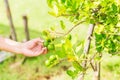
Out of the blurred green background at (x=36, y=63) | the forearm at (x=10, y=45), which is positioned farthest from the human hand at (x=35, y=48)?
the blurred green background at (x=36, y=63)

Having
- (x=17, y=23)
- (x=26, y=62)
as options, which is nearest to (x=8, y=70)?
(x=26, y=62)

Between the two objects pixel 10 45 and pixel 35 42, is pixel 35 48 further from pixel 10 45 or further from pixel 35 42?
pixel 10 45

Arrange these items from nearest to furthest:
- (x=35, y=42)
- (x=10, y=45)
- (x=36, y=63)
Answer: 1. (x=35, y=42)
2. (x=10, y=45)
3. (x=36, y=63)

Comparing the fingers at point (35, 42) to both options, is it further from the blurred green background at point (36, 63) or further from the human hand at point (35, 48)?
the blurred green background at point (36, 63)

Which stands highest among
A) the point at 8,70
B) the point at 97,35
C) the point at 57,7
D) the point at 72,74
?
the point at 57,7

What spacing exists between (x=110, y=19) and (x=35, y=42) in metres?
0.53

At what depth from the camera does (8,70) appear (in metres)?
5.11

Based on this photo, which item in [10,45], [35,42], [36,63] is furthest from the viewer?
[36,63]

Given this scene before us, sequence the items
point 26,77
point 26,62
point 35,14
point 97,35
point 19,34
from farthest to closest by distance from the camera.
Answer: point 35,14 < point 19,34 < point 26,62 < point 26,77 < point 97,35

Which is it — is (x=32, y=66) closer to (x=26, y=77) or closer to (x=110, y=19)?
(x=26, y=77)

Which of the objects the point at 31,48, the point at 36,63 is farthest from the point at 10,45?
the point at 36,63

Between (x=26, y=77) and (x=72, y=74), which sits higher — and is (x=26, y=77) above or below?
below

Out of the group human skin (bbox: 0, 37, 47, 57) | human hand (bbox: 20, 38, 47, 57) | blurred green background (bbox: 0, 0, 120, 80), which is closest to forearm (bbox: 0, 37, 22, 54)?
human skin (bbox: 0, 37, 47, 57)

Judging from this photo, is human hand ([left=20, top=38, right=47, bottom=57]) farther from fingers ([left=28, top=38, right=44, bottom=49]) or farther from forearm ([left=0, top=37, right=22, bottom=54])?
forearm ([left=0, top=37, right=22, bottom=54])
